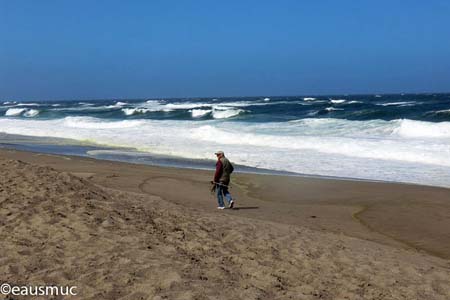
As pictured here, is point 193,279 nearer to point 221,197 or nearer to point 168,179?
point 221,197

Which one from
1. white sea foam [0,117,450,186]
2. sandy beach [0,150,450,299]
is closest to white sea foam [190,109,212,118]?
white sea foam [0,117,450,186]

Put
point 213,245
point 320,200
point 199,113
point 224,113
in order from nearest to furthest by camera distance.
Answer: point 213,245, point 320,200, point 224,113, point 199,113

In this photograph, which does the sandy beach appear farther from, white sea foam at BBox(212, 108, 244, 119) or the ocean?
white sea foam at BBox(212, 108, 244, 119)

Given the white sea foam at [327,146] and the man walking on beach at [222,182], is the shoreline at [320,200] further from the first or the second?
the white sea foam at [327,146]

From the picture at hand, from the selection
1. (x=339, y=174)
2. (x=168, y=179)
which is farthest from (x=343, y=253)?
(x=339, y=174)

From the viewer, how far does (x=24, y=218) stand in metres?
6.77

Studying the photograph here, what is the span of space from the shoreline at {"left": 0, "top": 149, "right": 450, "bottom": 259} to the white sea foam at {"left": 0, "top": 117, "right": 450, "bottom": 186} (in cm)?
210

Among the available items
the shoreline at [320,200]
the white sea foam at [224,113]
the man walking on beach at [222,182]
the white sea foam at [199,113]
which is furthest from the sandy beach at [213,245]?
the white sea foam at [199,113]

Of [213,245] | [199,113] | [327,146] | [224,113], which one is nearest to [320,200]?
[213,245]

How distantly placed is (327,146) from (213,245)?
15846mm

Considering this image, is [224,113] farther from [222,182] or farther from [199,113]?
[222,182]

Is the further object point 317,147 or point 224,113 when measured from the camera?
point 224,113

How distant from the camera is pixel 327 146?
864 inches

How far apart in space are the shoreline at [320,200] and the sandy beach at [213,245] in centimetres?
5
